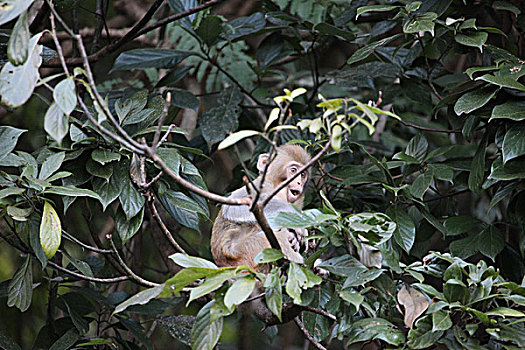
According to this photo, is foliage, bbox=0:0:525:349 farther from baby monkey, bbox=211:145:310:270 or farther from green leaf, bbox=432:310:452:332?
baby monkey, bbox=211:145:310:270

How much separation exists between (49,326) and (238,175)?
1207mm

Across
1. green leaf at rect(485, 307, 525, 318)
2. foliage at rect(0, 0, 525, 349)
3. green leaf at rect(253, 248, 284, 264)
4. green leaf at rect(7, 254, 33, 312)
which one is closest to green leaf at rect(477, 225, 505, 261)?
foliage at rect(0, 0, 525, 349)

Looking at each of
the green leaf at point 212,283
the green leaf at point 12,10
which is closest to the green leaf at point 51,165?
the green leaf at point 12,10

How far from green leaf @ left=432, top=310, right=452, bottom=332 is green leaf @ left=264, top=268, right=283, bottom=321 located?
0.39 metres

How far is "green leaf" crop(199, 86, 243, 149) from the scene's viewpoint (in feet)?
9.37

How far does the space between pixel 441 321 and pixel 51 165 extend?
1.25 m

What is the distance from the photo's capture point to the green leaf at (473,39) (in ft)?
7.30

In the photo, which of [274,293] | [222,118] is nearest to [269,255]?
[274,293]

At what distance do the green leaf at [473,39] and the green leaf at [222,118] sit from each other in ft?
3.72

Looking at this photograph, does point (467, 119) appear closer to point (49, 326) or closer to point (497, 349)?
point (497, 349)

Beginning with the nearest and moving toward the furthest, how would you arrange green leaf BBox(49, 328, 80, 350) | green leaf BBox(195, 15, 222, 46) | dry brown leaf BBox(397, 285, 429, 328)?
1. dry brown leaf BBox(397, 285, 429, 328)
2. green leaf BBox(49, 328, 80, 350)
3. green leaf BBox(195, 15, 222, 46)

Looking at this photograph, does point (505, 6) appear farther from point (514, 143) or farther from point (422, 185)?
point (422, 185)

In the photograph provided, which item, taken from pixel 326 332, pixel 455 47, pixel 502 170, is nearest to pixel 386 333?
pixel 326 332

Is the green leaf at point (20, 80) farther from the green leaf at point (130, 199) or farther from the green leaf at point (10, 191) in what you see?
the green leaf at point (130, 199)
